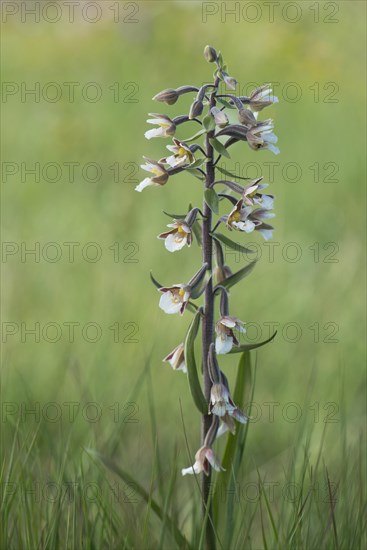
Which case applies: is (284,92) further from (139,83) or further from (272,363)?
(272,363)

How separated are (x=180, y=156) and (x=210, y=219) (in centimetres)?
17

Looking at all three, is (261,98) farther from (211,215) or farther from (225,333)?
(225,333)

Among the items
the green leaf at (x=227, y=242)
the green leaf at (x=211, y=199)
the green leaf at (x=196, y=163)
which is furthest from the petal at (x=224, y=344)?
the green leaf at (x=196, y=163)

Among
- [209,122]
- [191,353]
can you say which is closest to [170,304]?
[191,353]

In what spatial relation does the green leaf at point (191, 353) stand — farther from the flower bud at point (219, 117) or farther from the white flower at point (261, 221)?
the flower bud at point (219, 117)

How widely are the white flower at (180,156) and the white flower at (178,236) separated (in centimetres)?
15

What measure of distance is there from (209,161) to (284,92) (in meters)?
5.13

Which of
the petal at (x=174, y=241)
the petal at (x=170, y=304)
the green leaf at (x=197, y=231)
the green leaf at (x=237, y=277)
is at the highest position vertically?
the green leaf at (x=197, y=231)

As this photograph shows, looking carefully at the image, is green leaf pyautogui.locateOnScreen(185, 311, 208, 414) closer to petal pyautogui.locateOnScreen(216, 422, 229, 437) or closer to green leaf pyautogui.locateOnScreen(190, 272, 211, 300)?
green leaf pyautogui.locateOnScreen(190, 272, 211, 300)

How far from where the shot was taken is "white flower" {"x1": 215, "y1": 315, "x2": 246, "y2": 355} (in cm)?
207

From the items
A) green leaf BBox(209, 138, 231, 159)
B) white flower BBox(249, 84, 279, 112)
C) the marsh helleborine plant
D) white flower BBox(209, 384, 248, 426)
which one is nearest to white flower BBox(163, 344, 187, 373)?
the marsh helleborine plant

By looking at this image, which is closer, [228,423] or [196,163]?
[196,163]

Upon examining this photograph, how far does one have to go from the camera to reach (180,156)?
2094 mm

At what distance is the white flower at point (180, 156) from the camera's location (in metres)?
2.06
